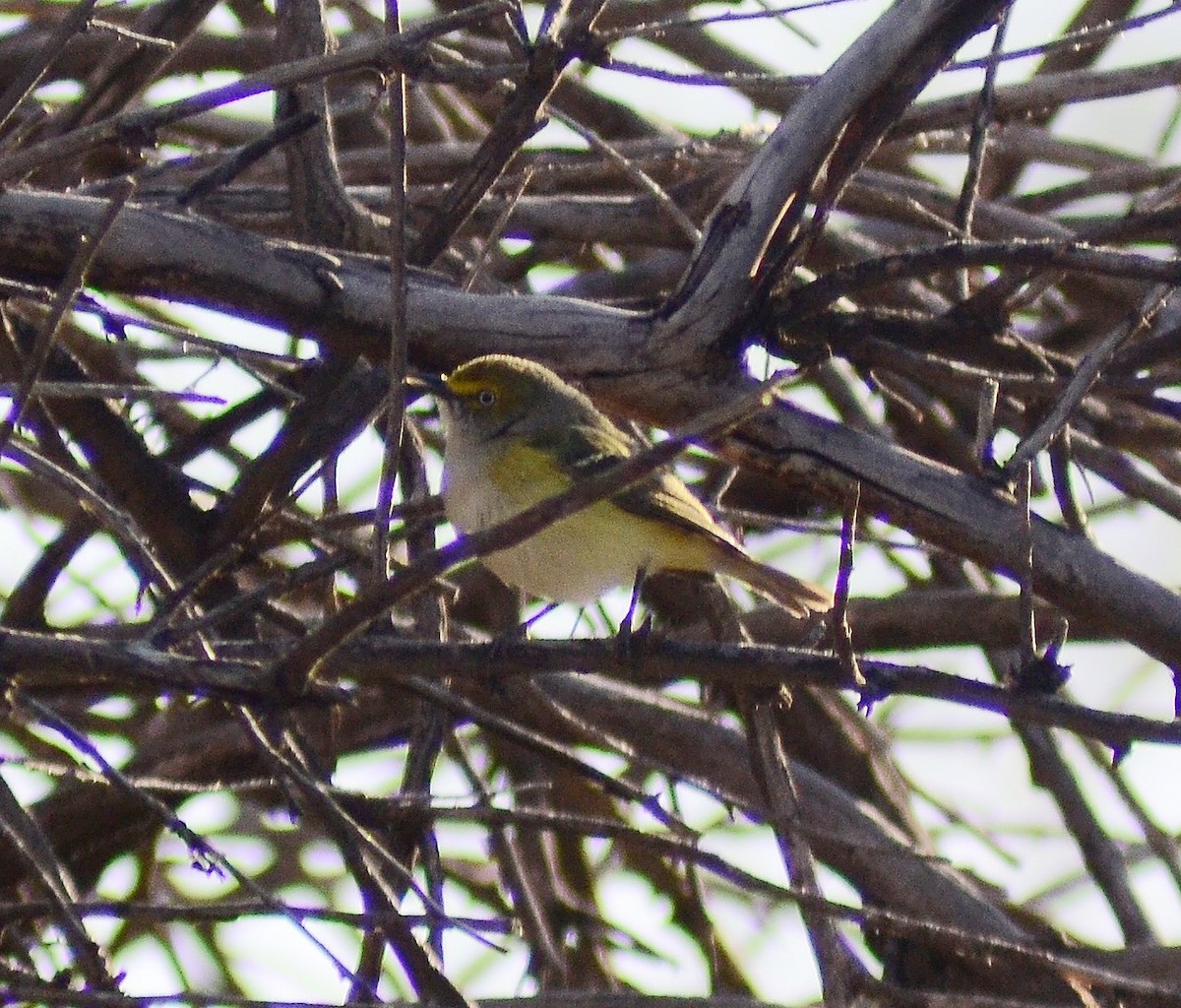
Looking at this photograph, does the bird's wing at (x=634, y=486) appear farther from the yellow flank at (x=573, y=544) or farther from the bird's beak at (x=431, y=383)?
the bird's beak at (x=431, y=383)

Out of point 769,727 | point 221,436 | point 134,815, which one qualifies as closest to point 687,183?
point 221,436

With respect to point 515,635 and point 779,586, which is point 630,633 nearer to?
point 515,635

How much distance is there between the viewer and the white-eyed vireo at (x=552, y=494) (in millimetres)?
4488

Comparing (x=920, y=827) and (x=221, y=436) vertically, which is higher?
(x=221, y=436)

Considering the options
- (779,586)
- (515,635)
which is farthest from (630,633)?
(779,586)

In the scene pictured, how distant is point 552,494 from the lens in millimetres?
4484

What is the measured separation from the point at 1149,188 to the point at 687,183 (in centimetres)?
186

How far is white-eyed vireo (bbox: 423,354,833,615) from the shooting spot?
14.7 feet

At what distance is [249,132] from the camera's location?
6207 millimetres

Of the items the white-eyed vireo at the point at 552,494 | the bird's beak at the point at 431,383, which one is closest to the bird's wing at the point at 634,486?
the white-eyed vireo at the point at 552,494

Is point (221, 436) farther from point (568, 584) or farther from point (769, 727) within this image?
point (769, 727)

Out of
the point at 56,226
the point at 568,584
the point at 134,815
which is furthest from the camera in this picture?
the point at 134,815

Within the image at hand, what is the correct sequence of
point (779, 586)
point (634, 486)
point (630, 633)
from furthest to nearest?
point (779, 586), point (634, 486), point (630, 633)

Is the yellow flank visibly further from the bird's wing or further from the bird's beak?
the bird's beak
